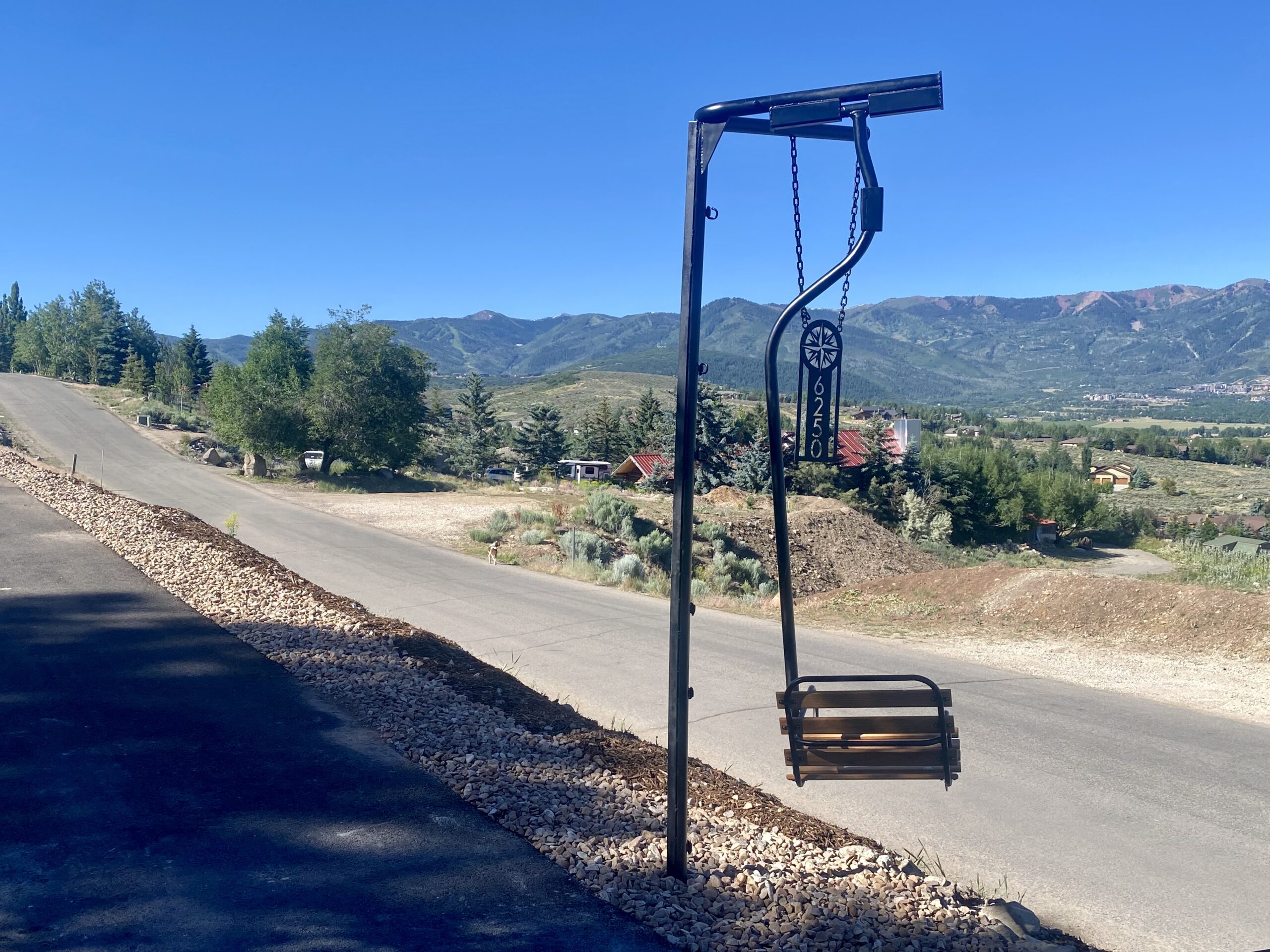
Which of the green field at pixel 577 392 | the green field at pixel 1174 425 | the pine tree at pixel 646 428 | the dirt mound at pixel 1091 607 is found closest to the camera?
the dirt mound at pixel 1091 607

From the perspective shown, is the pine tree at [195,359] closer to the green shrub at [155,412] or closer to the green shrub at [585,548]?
the green shrub at [155,412]

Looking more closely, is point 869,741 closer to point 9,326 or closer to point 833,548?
point 833,548

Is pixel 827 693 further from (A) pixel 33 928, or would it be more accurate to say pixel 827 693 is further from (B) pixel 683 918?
(A) pixel 33 928

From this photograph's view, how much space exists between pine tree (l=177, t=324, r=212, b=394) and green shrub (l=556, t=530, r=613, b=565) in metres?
55.3

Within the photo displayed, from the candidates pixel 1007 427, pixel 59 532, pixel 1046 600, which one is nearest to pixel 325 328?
pixel 59 532

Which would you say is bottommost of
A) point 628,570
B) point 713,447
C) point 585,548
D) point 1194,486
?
point 1194,486

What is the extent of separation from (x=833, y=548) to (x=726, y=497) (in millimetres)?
8042

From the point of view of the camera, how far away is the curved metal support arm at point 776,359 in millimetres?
4465

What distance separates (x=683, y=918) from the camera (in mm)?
4367

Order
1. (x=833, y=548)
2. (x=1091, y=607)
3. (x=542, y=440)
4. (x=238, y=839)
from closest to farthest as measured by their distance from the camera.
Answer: (x=238, y=839), (x=1091, y=607), (x=833, y=548), (x=542, y=440)

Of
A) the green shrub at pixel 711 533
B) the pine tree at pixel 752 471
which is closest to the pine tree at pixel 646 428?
the pine tree at pixel 752 471

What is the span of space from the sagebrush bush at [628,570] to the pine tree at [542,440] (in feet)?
144

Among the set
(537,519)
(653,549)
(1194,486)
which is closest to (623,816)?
(653,549)

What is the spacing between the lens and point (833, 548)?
3006cm
